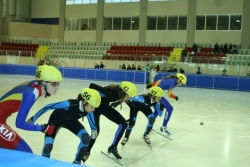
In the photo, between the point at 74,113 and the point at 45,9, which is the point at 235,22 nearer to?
the point at 45,9

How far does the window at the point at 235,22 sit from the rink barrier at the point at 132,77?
7178 mm

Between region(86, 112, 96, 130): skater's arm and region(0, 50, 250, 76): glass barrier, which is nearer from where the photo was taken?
region(86, 112, 96, 130): skater's arm

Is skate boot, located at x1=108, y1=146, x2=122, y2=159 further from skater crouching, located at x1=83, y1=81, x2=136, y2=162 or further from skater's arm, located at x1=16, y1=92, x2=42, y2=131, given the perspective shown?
skater's arm, located at x1=16, y1=92, x2=42, y2=131

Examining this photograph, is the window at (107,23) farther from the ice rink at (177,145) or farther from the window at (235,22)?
the ice rink at (177,145)

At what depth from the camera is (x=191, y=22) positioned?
2844 cm

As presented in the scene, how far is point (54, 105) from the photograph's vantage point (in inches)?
163

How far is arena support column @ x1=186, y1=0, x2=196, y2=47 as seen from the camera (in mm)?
28344

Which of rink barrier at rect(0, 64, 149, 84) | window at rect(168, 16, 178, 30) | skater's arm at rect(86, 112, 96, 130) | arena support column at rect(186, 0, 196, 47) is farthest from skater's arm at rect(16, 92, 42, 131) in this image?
window at rect(168, 16, 178, 30)

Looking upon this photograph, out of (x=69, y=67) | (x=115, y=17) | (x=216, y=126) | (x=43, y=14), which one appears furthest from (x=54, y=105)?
(x=43, y=14)

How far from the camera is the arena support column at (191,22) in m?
28.3

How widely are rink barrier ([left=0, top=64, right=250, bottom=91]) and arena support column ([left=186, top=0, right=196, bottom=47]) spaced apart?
644cm

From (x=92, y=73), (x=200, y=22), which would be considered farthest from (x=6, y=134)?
(x=200, y=22)

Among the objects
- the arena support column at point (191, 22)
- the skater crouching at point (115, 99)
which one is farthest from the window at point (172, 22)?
the skater crouching at point (115, 99)

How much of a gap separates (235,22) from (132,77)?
32.2 ft
